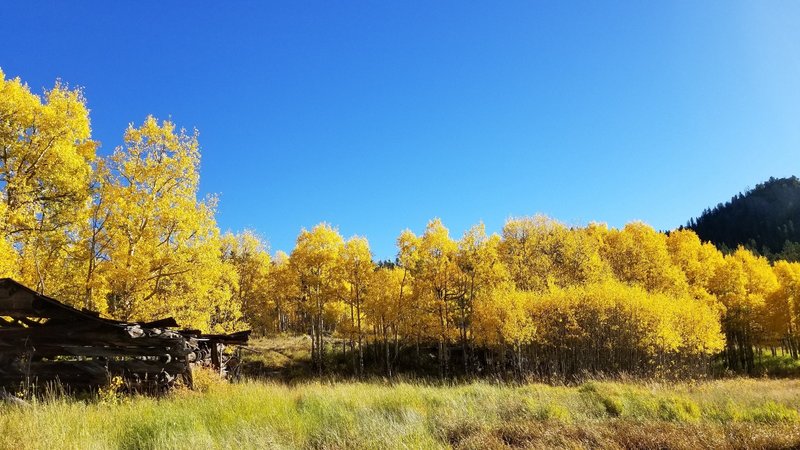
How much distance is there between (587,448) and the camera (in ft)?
25.4

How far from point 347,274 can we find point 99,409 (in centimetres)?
3556

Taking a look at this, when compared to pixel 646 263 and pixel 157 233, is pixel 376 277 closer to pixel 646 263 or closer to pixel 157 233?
pixel 157 233

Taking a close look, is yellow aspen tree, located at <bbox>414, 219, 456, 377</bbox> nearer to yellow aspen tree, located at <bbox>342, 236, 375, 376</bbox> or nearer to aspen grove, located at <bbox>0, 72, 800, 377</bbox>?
aspen grove, located at <bbox>0, 72, 800, 377</bbox>

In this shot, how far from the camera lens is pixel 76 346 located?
43.0 ft

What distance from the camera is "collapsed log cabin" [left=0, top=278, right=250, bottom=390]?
39.5 feet

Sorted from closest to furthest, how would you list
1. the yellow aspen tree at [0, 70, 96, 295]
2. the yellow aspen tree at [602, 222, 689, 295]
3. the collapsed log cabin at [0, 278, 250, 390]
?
the collapsed log cabin at [0, 278, 250, 390], the yellow aspen tree at [0, 70, 96, 295], the yellow aspen tree at [602, 222, 689, 295]

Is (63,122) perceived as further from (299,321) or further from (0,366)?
(299,321)

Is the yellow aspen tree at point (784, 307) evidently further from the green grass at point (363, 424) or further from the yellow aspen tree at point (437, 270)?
the green grass at point (363, 424)

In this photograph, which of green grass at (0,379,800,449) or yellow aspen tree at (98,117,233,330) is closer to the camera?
green grass at (0,379,800,449)

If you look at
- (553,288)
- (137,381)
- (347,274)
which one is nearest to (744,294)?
(553,288)

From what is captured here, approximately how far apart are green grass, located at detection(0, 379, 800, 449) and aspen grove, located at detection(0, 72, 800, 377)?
9482mm

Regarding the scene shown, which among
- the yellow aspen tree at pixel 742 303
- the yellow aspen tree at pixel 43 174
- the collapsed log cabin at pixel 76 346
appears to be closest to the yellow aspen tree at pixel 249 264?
the yellow aspen tree at pixel 43 174

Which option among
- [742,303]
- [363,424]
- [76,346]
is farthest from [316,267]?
[742,303]

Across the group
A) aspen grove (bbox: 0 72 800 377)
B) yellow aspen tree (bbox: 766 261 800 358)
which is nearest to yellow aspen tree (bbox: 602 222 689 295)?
aspen grove (bbox: 0 72 800 377)
